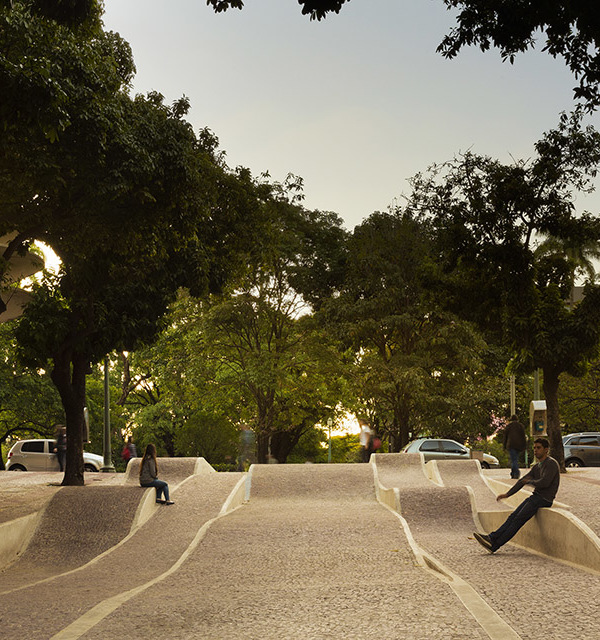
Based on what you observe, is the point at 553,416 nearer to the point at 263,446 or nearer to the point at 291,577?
the point at 291,577

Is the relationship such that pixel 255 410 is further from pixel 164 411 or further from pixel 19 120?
pixel 19 120

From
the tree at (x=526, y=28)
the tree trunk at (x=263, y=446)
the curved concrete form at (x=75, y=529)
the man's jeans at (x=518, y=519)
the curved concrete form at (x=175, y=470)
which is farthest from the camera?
the tree trunk at (x=263, y=446)

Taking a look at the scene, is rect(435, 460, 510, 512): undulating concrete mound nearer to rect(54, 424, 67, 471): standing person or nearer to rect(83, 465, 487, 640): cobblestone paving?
rect(83, 465, 487, 640): cobblestone paving

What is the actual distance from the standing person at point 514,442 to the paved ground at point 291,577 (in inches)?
72.0

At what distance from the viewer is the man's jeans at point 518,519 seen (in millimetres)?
11273

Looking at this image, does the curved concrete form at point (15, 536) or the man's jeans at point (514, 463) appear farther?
the man's jeans at point (514, 463)

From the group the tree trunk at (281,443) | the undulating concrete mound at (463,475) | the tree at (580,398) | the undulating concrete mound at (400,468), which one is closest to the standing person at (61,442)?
the undulating concrete mound at (400,468)

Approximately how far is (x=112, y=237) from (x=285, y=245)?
18.9m

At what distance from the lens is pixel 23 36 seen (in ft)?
36.3

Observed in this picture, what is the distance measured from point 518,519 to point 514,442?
10.6 m

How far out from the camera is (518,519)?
11.3 m

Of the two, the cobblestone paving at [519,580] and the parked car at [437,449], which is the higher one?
the parked car at [437,449]

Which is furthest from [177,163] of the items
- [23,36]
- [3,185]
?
[23,36]

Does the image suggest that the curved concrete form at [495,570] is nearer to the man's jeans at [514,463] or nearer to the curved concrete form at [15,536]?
the man's jeans at [514,463]
